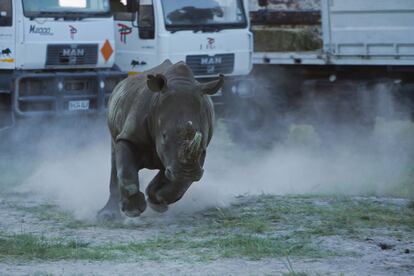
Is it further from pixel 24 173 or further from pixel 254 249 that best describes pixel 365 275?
pixel 24 173

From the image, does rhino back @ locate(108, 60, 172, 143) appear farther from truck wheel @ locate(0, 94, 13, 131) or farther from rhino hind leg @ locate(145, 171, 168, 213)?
truck wheel @ locate(0, 94, 13, 131)

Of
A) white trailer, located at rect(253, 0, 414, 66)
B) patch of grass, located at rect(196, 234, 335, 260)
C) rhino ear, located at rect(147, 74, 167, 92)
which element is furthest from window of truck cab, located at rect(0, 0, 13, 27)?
patch of grass, located at rect(196, 234, 335, 260)

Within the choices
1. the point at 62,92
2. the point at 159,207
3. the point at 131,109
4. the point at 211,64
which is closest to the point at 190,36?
the point at 211,64

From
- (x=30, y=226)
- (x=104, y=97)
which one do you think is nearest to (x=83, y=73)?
(x=104, y=97)

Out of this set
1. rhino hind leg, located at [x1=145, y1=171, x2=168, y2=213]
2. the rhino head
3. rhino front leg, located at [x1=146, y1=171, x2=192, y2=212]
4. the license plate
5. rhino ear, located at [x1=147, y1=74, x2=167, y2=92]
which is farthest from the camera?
the license plate

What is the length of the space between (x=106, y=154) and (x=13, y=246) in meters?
7.15

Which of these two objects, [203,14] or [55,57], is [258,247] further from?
[203,14]

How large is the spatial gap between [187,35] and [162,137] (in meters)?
8.46

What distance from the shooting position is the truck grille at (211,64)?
57.1 feet

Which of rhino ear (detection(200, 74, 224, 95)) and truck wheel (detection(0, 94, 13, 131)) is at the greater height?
rhino ear (detection(200, 74, 224, 95))

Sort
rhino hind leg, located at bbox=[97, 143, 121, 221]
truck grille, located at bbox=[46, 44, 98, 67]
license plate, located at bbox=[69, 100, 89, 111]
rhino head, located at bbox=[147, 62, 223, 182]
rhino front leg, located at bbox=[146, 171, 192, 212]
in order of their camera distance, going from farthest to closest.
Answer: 1. license plate, located at bbox=[69, 100, 89, 111]
2. truck grille, located at bbox=[46, 44, 98, 67]
3. rhino hind leg, located at bbox=[97, 143, 121, 221]
4. rhino front leg, located at bbox=[146, 171, 192, 212]
5. rhino head, located at bbox=[147, 62, 223, 182]

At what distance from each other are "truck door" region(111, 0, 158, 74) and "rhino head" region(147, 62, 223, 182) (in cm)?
776

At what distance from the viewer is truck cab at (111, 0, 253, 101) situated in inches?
666

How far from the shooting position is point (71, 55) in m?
16.5
